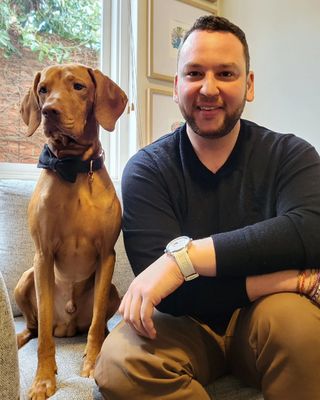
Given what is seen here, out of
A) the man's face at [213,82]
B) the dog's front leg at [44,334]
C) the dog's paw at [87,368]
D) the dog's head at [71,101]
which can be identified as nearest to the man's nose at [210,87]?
the man's face at [213,82]

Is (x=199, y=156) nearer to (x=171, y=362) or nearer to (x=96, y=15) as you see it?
(x=171, y=362)

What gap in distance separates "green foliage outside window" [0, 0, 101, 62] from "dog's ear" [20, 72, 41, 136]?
3.44ft

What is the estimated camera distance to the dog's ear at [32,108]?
52.7 inches

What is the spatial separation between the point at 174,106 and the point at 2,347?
1.94 meters

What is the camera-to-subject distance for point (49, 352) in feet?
3.99

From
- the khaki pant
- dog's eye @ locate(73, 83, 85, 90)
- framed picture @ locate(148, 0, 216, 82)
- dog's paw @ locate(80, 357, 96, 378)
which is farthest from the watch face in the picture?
framed picture @ locate(148, 0, 216, 82)

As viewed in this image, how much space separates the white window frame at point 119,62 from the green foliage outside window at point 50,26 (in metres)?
0.06

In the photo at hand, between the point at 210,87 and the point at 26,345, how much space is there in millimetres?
995

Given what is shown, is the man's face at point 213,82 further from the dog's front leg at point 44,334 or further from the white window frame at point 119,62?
the white window frame at point 119,62

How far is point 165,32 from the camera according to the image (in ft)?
8.10

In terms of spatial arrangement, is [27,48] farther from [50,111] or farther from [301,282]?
[301,282]

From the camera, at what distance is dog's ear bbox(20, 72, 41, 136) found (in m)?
1.34

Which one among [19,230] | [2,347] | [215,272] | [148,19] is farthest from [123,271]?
[148,19]

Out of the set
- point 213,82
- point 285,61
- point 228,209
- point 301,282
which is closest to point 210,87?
point 213,82
